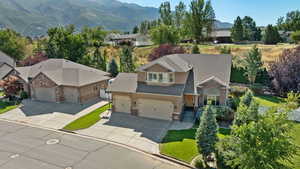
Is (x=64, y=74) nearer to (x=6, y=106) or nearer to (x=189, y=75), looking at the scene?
(x=6, y=106)

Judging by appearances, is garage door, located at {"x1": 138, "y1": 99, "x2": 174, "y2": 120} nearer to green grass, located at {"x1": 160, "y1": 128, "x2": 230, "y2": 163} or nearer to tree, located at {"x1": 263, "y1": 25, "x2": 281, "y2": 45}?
green grass, located at {"x1": 160, "y1": 128, "x2": 230, "y2": 163}

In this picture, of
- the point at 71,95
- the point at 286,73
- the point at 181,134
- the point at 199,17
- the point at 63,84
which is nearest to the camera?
the point at 181,134

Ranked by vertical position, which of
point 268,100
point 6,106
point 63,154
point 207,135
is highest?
point 207,135

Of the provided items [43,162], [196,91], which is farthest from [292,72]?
[43,162]

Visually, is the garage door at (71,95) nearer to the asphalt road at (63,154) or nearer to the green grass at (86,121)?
the green grass at (86,121)

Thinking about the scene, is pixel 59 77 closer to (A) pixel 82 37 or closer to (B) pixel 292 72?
(A) pixel 82 37

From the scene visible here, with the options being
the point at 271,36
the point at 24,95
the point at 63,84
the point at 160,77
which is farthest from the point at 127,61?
the point at 271,36
